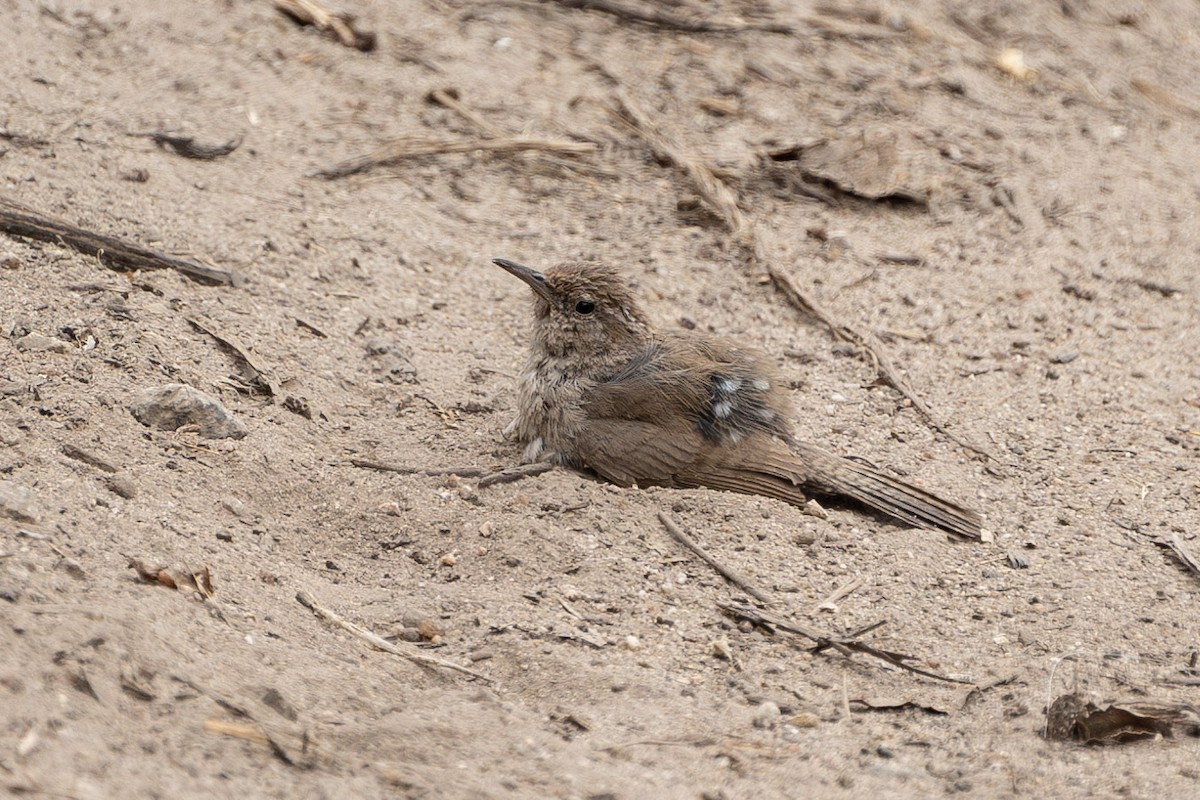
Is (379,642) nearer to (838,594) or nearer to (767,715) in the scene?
(767,715)

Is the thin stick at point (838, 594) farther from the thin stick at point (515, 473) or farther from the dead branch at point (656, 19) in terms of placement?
the dead branch at point (656, 19)

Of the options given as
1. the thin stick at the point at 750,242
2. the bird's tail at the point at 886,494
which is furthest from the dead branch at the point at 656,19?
the bird's tail at the point at 886,494

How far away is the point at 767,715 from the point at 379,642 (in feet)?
4.12

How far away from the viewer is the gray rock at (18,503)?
4.21 m

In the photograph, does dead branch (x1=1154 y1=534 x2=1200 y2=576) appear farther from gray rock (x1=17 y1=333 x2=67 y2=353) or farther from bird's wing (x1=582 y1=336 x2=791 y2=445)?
gray rock (x1=17 y1=333 x2=67 y2=353)

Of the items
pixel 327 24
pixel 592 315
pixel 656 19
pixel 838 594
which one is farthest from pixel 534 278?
pixel 656 19

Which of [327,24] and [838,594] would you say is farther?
[327,24]

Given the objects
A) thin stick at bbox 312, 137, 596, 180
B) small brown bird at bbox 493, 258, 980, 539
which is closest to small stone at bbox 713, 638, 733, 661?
small brown bird at bbox 493, 258, 980, 539

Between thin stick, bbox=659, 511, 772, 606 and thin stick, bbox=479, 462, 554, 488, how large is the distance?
0.61m

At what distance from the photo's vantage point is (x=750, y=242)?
7.76 m

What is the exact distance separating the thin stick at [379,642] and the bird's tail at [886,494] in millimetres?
2064

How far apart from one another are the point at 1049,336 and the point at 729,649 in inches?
146

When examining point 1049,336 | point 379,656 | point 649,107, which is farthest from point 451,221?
point 379,656

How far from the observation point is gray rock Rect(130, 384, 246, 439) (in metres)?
5.24
